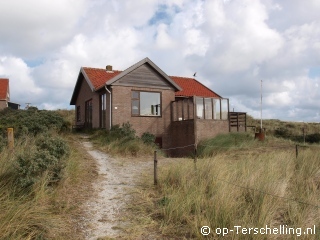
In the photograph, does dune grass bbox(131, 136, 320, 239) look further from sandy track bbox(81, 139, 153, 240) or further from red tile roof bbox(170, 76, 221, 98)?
red tile roof bbox(170, 76, 221, 98)

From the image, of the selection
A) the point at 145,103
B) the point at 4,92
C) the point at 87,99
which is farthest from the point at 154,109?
the point at 4,92

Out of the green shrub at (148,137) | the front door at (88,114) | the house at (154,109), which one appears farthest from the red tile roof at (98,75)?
the green shrub at (148,137)

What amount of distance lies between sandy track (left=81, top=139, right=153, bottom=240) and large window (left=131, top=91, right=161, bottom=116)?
858 centimetres

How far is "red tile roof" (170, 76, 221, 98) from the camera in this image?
946 inches

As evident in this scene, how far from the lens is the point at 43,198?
20.8 feet

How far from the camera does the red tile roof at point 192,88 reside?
2403 cm

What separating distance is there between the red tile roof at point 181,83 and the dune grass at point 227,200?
545 inches

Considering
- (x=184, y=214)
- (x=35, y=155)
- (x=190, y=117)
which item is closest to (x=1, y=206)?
(x=35, y=155)

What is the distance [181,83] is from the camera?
25.4m

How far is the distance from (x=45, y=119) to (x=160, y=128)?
23.0 ft

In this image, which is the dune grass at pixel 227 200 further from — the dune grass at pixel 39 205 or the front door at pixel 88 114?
the front door at pixel 88 114

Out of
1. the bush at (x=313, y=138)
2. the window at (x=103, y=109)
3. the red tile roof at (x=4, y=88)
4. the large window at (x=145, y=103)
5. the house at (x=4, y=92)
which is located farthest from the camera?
the red tile roof at (x=4, y=88)

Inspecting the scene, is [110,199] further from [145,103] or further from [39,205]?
[145,103]

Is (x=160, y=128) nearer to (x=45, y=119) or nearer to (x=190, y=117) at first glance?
(x=190, y=117)
